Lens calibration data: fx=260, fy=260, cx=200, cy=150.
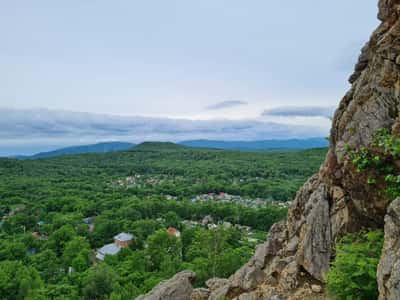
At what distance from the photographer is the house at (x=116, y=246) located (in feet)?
130

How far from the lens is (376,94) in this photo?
24.1 ft

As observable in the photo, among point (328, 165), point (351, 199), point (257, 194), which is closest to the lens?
point (351, 199)

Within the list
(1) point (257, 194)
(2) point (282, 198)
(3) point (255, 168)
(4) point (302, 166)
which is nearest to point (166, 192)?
(1) point (257, 194)

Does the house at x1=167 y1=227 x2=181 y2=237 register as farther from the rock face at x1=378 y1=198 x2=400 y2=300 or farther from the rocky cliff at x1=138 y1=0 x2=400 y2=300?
the rock face at x1=378 y1=198 x2=400 y2=300

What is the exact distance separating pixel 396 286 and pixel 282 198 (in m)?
77.9

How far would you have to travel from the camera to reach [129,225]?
5091 centimetres

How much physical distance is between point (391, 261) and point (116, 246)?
4333 cm

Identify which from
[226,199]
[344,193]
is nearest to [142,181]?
[226,199]

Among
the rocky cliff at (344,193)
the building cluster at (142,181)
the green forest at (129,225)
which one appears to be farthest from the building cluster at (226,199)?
the rocky cliff at (344,193)

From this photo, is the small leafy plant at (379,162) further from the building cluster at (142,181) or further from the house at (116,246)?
the building cluster at (142,181)

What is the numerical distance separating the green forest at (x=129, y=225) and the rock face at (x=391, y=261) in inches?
785

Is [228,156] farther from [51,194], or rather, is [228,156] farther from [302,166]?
[51,194]


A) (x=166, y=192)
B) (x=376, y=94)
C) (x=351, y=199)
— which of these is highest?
(x=376, y=94)

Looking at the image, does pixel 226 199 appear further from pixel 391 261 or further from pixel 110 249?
pixel 391 261
